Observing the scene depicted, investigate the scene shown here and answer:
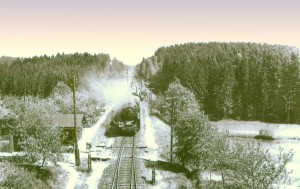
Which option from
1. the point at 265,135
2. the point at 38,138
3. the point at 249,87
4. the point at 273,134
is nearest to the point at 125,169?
the point at 38,138

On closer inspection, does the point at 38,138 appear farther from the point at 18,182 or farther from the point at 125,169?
the point at 125,169

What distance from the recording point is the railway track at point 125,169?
3099 centimetres

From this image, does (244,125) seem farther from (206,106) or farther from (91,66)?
(91,66)

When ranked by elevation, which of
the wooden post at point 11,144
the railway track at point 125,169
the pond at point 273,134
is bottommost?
the pond at point 273,134

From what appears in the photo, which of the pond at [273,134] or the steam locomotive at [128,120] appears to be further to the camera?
the pond at [273,134]

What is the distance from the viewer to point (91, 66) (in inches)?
5271

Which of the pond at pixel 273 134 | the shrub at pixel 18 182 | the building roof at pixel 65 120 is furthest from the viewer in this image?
the pond at pixel 273 134

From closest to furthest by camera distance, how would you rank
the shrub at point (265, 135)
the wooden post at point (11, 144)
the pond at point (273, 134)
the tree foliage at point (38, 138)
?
the tree foliage at point (38, 138) → the wooden post at point (11, 144) → the pond at point (273, 134) → the shrub at point (265, 135)

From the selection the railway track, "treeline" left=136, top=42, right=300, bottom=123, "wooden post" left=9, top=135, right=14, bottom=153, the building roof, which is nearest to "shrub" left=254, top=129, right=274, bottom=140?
"treeline" left=136, top=42, right=300, bottom=123

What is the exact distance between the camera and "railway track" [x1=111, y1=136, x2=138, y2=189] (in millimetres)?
30992

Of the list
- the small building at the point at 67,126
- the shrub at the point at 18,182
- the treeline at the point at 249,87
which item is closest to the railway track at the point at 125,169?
the small building at the point at 67,126

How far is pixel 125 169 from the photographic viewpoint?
35281mm

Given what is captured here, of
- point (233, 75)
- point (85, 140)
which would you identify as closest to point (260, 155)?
point (85, 140)

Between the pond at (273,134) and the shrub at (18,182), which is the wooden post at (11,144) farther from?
the pond at (273,134)
